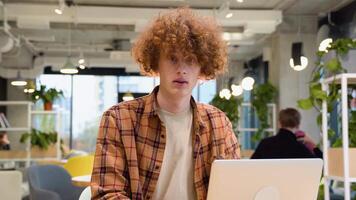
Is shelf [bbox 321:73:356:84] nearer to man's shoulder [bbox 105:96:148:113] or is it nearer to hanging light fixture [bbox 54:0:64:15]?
man's shoulder [bbox 105:96:148:113]

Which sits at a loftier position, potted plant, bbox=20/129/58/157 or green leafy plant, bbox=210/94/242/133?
green leafy plant, bbox=210/94/242/133

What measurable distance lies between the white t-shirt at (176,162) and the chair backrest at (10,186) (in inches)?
122

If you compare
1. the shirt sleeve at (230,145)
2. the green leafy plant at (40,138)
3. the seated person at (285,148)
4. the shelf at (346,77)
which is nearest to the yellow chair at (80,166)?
the seated person at (285,148)

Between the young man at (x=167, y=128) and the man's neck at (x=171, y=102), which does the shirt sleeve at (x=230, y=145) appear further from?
the man's neck at (x=171, y=102)

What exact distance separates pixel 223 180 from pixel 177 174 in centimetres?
25

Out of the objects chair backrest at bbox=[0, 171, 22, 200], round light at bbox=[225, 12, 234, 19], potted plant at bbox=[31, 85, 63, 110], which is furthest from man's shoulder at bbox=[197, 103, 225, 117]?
potted plant at bbox=[31, 85, 63, 110]

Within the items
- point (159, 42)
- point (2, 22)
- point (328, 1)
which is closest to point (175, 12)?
point (159, 42)

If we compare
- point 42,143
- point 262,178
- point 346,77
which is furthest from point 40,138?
point 262,178

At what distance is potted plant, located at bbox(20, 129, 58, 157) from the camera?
8414mm

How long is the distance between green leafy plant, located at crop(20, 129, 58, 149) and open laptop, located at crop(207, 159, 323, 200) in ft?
23.9

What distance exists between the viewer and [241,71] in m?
13.8

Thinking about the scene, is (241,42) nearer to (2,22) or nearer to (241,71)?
(241,71)

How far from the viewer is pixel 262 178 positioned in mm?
1470

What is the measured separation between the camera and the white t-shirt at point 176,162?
5.45 feet
